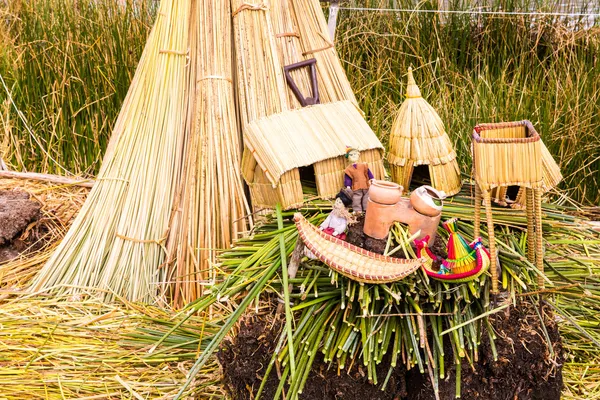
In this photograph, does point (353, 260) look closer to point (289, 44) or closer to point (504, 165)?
point (504, 165)

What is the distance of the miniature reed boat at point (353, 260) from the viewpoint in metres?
1.94

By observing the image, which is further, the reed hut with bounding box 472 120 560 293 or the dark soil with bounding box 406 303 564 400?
the dark soil with bounding box 406 303 564 400

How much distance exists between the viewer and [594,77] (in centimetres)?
424

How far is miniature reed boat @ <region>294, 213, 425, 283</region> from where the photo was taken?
6.37ft

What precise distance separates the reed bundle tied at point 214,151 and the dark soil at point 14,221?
1.00m

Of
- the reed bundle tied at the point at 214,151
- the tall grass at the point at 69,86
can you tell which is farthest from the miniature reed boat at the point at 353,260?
the tall grass at the point at 69,86

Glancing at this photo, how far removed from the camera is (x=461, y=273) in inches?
76.8

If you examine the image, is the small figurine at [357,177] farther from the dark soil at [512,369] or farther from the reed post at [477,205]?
the dark soil at [512,369]

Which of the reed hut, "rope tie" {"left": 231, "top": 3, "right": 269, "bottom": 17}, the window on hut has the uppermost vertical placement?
"rope tie" {"left": 231, "top": 3, "right": 269, "bottom": 17}

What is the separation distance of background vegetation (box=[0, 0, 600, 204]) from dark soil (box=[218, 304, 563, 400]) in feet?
6.05

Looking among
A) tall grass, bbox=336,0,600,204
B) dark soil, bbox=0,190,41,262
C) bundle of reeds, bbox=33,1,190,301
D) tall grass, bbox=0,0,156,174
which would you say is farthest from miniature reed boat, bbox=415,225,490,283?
tall grass, bbox=0,0,156,174

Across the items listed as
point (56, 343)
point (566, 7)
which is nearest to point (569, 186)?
point (566, 7)

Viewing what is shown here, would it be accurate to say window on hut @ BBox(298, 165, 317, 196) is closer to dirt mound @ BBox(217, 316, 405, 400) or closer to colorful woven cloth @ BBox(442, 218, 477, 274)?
dirt mound @ BBox(217, 316, 405, 400)

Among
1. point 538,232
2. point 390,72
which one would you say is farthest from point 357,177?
point 390,72
